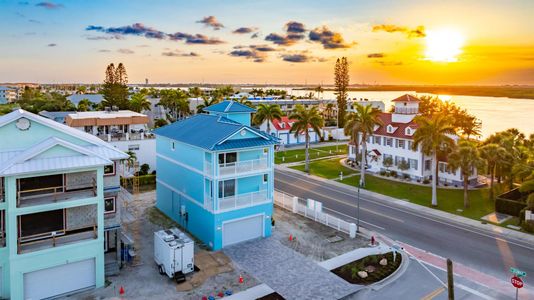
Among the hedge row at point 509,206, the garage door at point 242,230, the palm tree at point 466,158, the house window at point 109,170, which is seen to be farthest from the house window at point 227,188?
the hedge row at point 509,206

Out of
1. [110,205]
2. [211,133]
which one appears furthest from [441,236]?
[110,205]

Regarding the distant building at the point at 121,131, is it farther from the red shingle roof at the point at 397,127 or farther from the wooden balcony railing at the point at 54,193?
the red shingle roof at the point at 397,127

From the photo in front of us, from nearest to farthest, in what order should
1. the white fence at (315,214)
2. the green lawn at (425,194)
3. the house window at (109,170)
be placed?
1. the house window at (109,170)
2. the white fence at (315,214)
3. the green lawn at (425,194)

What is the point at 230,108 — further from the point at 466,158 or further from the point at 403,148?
the point at 403,148

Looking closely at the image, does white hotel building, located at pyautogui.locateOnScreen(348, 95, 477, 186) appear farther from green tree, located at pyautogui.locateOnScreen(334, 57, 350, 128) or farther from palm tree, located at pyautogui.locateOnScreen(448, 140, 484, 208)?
green tree, located at pyautogui.locateOnScreen(334, 57, 350, 128)

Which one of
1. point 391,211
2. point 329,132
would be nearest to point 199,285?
point 391,211

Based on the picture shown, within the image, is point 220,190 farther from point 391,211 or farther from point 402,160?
point 402,160
